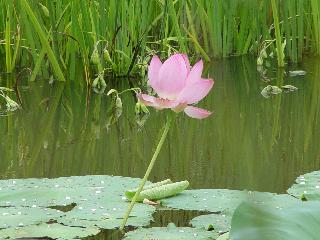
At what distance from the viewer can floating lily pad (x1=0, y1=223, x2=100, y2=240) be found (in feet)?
4.88

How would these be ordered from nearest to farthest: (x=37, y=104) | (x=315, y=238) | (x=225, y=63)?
(x=315, y=238) → (x=37, y=104) → (x=225, y=63)

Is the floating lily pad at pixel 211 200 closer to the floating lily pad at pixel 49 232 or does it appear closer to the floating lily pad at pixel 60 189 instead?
the floating lily pad at pixel 60 189

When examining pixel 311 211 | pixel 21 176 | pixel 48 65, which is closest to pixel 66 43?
pixel 48 65

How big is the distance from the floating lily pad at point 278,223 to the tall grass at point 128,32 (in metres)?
1.93

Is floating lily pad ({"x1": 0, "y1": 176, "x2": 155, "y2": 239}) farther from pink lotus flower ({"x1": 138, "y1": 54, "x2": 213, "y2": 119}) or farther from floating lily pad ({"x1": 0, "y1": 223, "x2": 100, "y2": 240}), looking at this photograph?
pink lotus flower ({"x1": 138, "y1": 54, "x2": 213, "y2": 119})

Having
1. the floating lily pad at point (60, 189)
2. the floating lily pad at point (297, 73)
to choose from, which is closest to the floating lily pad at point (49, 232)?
the floating lily pad at point (60, 189)

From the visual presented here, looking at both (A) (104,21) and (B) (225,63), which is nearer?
(A) (104,21)

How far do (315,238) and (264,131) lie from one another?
4.62ft

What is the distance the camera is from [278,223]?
1071 millimetres

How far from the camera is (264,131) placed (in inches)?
100

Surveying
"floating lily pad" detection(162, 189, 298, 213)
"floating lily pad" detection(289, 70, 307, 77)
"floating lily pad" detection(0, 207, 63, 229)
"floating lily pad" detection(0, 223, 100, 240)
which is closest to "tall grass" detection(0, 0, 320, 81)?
"floating lily pad" detection(289, 70, 307, 77)

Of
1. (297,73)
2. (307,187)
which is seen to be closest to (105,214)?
(307,187)

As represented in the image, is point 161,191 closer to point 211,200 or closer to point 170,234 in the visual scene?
point 211,200

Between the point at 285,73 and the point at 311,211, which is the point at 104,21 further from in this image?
the point at 311,211
